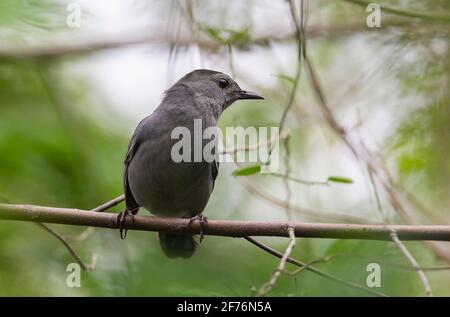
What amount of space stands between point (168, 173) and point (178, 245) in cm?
54

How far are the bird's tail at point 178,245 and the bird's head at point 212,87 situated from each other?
3.50 feet

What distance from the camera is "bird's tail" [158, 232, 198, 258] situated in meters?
5.05

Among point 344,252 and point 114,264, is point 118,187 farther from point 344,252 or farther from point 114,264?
point 344,252

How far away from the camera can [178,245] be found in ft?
16.7

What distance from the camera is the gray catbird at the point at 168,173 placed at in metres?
4.96

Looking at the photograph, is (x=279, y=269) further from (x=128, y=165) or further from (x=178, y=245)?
(x=128, y=165)

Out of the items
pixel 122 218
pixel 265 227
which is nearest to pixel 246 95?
pixel 122 218

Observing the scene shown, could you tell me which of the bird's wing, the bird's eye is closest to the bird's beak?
the bird's eye

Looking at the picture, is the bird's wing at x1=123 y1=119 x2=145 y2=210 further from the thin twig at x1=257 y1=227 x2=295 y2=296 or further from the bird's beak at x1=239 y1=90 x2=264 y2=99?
the thin twig at x1=257 y1=227 x2=295 y2=296

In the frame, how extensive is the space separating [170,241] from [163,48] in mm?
2852

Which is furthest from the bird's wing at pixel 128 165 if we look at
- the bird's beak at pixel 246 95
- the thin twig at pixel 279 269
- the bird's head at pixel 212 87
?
the thin twig at pixel 279 269

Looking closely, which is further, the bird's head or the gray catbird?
the bird's head

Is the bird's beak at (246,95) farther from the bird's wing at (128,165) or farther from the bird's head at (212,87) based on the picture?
the bird's wing at (128,165)
